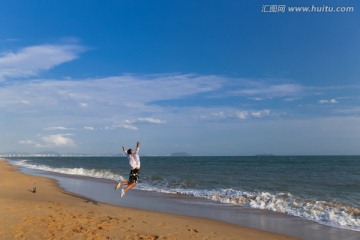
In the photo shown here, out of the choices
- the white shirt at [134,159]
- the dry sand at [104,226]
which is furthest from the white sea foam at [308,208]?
the white shirt at [134,159]

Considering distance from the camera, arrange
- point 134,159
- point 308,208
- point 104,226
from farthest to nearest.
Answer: point 308,208 → point 134,159 → point 104,226

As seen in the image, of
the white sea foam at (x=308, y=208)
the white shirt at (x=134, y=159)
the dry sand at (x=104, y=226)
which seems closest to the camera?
the dry sand at (x=104, y=226)

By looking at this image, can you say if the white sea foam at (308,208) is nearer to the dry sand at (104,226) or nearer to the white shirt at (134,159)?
the dry sand at (104,226)

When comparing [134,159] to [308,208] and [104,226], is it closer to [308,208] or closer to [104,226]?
[104,226]

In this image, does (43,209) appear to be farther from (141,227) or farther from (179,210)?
(179,210)

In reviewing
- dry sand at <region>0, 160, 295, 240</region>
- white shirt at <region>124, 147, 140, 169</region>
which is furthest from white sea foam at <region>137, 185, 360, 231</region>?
white shirt at <region>124, 147, 140, 169</region>

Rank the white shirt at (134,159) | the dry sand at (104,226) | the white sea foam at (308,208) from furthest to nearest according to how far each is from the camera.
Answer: the white shirt at (134,159), the white sea foam at (308,208), the dry sand at (104,226)

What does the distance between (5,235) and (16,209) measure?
10.7ft

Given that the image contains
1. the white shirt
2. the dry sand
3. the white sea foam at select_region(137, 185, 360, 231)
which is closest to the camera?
the dry sand

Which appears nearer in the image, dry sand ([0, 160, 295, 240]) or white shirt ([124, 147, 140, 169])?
dry sand ([0, 160, 295, 240])

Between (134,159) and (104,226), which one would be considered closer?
(104,226)

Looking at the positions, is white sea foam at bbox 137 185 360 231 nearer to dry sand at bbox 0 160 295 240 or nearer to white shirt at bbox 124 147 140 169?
dry sand at bbox 0 160 295 240

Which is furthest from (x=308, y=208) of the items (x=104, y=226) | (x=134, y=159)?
(x=104, y=226)

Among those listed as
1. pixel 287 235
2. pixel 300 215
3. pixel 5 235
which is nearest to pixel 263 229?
pixel 287 235
